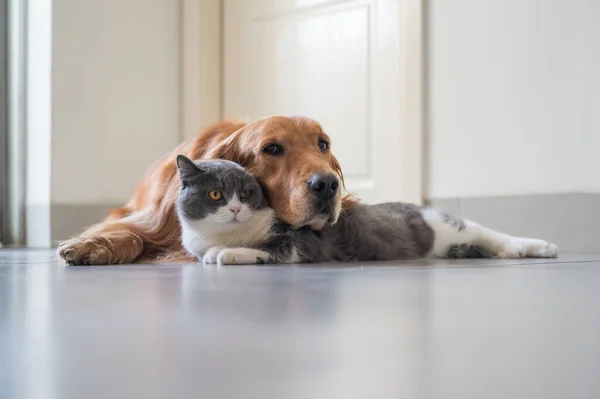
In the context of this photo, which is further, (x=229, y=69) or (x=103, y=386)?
(x=229, y=69)

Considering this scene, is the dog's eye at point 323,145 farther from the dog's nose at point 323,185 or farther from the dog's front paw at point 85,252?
the dog's front paw at point 85,252

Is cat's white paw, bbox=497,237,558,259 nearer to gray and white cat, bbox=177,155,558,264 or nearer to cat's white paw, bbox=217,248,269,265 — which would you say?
gray and white cat, bbox=177,155,558,264

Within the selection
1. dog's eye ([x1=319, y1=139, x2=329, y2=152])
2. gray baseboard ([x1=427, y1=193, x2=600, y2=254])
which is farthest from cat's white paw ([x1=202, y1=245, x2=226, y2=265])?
gray baseboard ([x1=427, y1=193, x2=600, y2=254])

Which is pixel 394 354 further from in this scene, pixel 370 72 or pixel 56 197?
pixel 56 197

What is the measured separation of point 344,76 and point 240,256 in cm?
156

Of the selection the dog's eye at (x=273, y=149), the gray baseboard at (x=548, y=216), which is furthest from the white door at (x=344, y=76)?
the dog's eye at (x=273, y=149)

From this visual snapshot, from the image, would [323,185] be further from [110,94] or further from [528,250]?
[110,94]

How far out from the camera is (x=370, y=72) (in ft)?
9.16

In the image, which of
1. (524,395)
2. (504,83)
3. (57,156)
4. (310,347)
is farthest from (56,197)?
(524,395)

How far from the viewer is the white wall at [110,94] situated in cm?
292

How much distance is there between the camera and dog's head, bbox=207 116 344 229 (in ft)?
4.93

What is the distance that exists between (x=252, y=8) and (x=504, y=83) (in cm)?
136

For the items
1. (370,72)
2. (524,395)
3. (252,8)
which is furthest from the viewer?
(252,8)

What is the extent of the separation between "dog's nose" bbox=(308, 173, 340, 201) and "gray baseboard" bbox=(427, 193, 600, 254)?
3.35 ft
